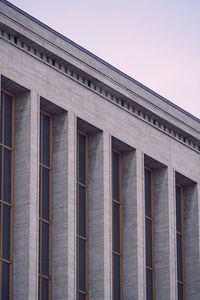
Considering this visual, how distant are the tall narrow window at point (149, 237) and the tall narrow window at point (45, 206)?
28.5 feet

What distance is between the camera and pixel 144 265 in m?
65.2

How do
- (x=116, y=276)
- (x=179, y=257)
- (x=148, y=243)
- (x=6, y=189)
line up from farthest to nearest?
(x=179, y=257) < (x=148, y=243) < (x=116, y=276) < (x=6, y=189)

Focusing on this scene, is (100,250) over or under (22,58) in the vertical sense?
under

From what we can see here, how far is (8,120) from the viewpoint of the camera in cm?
5872

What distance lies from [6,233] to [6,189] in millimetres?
2050

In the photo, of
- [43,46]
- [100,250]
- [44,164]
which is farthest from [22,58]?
[100,250]

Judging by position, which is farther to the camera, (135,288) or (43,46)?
(135,288)

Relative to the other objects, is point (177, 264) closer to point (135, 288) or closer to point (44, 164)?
point (135, 288)

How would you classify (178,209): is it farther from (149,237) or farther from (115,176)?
(115,176)

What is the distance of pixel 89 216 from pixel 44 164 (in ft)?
13.3

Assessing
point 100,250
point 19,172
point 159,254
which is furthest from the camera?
point 159,254

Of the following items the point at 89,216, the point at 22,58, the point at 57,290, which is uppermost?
the point at 22,58

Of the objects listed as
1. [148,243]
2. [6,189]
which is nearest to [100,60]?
[148,243]

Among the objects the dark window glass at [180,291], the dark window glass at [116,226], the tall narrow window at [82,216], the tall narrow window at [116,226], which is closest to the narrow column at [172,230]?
the dark window glass at [180,291]
